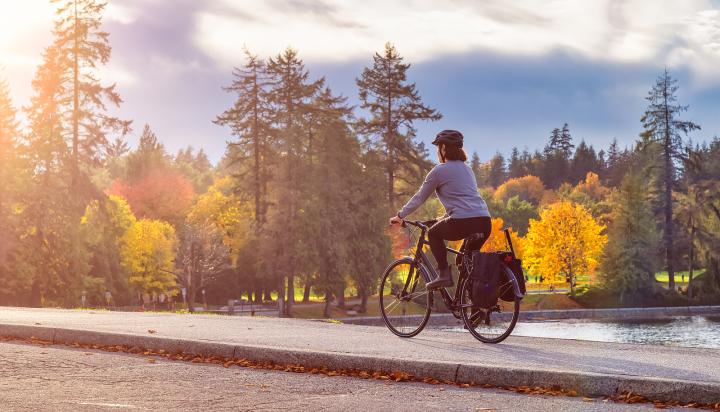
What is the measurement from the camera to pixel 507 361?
816cm

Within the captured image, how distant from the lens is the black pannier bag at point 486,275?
9367 millimetres

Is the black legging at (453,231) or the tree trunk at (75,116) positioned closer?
the black legging at (453,231)

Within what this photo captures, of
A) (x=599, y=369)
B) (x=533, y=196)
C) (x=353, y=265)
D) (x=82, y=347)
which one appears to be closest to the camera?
(x=599, y=369)

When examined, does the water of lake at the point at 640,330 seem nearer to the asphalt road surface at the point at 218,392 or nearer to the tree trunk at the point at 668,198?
the tree trunk at the point at 668,198

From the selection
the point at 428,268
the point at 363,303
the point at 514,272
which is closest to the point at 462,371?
the point at 514,272

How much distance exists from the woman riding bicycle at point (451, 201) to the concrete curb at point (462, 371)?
6.23 feet

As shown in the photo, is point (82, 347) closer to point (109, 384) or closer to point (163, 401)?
point (109, 384)

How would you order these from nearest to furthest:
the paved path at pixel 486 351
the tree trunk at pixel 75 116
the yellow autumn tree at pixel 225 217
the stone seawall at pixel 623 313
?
the paved path at pixel 486 351 < the tree trunk at pixel 75 116 < the stone seawall at pixel 623 313 < the yellow autumn tree at pixel 225 217

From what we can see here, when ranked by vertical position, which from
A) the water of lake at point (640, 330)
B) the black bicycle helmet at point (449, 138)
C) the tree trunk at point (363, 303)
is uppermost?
the black bicycle helmet at point (449, 138)

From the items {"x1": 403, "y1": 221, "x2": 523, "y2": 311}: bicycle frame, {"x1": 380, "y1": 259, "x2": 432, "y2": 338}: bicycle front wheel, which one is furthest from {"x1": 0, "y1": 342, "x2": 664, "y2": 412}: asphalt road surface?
{"x1": 380, "y1": 259, "x2": 432, "y2": 338}: bicycle front wheel

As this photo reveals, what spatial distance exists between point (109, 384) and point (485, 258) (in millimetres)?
4115

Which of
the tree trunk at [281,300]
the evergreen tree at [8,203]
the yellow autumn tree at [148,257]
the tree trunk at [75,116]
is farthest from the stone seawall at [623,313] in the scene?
the evergreen tree at [8,203]

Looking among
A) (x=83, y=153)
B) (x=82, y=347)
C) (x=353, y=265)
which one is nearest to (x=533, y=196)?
(x=353, y=265)

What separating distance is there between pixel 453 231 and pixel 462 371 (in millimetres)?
2298
